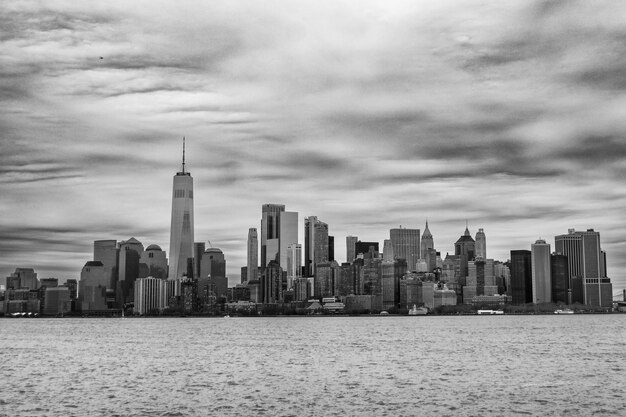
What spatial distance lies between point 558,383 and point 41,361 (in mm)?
76226

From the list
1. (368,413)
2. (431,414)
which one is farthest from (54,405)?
(431,414)

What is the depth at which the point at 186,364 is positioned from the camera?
372 feet

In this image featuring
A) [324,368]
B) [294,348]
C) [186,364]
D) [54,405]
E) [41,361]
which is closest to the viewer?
[54,405]

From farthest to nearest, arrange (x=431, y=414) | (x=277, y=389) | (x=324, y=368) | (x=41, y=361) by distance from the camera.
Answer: (x=41, y=361)
(x=324, y=368)
(x=277, y=389)
(x=431, y=414)

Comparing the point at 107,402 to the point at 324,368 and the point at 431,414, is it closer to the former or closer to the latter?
the point at 431,414

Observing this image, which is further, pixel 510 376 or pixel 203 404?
pixel 510 376

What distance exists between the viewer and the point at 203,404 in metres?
70.8

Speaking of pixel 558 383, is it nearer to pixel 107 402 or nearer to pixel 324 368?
pixel 324 368

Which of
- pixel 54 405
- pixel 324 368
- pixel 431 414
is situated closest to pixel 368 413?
pixel 431 414

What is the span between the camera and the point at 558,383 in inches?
3302

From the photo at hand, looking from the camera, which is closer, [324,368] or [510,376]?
[510,376]

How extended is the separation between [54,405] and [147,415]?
1077 cm

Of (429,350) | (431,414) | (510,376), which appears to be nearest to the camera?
(431,414)

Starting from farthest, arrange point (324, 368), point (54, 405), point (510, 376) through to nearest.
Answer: point (324, 368), point (510, 376), point (54, 405)
